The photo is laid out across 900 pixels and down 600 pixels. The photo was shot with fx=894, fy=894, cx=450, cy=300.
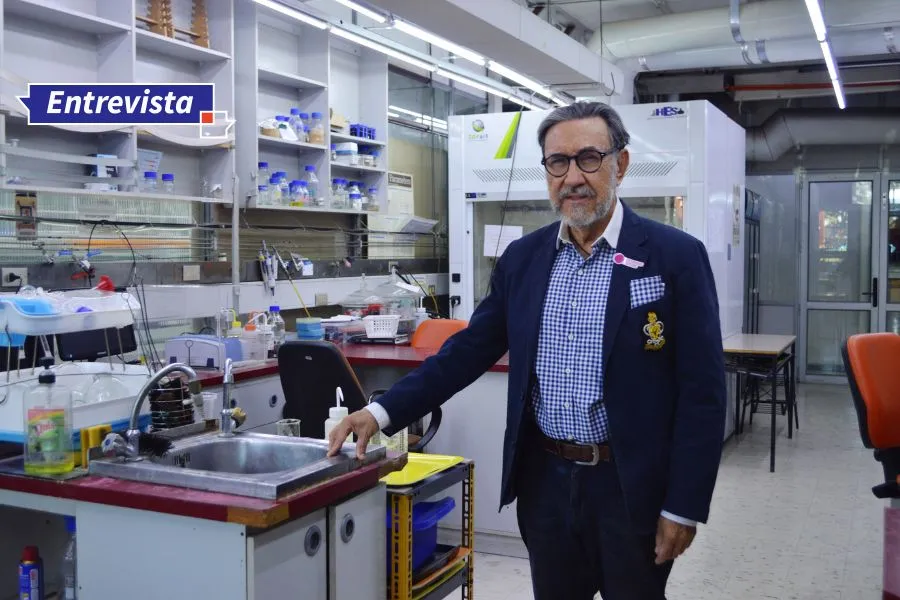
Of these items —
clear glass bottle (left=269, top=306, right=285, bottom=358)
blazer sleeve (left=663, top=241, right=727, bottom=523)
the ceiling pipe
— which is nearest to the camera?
blazer sleeve (left=663, top=241, right=727, bottom=523)

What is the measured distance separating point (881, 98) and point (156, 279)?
8082mm

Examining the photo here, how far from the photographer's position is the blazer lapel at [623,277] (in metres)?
1.80

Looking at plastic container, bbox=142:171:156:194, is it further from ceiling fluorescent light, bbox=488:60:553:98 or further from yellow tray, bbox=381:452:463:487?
yellow tray, bbox=381:452:463:487

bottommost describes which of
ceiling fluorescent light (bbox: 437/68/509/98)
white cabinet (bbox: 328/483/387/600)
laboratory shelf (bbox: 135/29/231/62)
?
white cabinet (bbox: 328/483/387/600)

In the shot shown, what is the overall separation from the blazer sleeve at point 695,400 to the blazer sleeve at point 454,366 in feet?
1.49

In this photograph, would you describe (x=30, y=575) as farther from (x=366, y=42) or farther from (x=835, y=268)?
(x=835, y=268)

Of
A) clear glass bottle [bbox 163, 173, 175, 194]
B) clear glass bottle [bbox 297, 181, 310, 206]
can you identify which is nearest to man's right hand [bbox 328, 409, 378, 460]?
clear glass bottle [bbox 163, 173, 175, 194]

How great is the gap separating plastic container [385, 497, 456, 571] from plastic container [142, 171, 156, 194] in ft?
8.05

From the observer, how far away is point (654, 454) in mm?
1784

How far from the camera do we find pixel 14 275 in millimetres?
3779

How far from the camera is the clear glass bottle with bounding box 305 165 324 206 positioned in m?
5.60

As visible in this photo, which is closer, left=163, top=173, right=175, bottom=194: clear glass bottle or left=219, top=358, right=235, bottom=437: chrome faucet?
left=219, top=358, right=235, bottom=437: chrome faucet

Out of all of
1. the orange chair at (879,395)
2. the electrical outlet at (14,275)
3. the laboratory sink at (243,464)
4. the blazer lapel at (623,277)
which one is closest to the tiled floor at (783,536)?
the orange chair at (879,395)

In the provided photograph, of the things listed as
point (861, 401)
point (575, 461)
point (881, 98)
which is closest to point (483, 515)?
point (861, 401)
